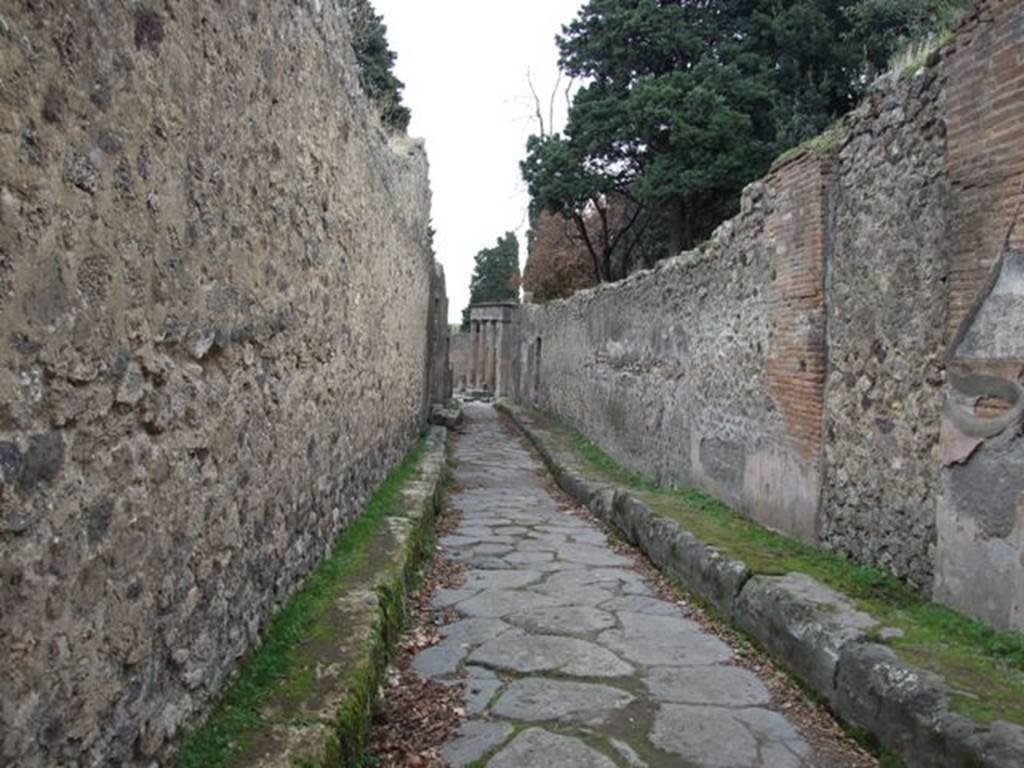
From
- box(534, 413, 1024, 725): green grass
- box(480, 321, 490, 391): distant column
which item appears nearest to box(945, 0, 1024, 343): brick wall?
box(534, 413, 1024, 725): green grass

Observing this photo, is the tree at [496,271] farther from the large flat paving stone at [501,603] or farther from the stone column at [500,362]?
the large flat paving stone at [501,603]

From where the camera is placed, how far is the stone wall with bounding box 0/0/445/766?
1.57 meters

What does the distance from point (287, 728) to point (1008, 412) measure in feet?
9.42

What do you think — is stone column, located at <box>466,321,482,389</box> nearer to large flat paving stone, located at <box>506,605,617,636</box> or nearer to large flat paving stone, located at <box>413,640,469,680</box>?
large flat paving stone, located at <box>506,605,617,636</box>

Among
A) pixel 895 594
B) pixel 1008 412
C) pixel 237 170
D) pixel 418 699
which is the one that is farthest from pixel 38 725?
pixel 895 594

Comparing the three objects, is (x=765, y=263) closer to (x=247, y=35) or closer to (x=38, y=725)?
(x=247, y=35)

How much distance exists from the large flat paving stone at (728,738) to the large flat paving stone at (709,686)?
0.31 ft

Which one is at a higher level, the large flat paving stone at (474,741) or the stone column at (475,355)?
the stone column at (475,355)

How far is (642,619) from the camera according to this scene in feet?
15.5

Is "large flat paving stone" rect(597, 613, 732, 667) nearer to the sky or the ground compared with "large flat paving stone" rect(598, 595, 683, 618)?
nearer to the sky

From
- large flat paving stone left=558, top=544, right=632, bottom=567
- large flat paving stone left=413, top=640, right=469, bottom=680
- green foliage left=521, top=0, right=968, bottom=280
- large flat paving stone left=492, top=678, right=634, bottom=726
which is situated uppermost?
green foliage left=521, top=0, right=968, bottom=280

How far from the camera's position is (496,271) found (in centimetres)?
4159

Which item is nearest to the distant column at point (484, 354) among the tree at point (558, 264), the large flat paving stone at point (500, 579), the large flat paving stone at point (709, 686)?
the tree at point (558, 264)

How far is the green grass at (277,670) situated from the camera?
2391 millimetres
